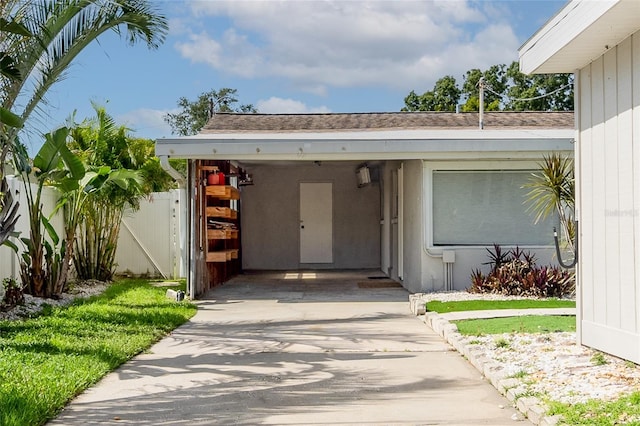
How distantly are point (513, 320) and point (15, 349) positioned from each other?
5819mm

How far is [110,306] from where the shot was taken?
11.6 m

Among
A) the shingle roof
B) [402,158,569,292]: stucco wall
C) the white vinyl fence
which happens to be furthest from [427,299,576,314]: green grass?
the shingle roof

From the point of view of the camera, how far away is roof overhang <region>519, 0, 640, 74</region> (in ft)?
19.8

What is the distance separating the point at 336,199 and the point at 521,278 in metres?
9.61

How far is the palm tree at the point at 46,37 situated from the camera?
8.98 meters

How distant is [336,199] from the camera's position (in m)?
21.5

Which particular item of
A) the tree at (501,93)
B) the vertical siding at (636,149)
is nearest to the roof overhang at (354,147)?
the vertical siding at (636,149)

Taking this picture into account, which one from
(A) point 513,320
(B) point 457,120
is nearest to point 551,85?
(B) point 457,120

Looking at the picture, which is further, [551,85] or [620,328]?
[551,85]

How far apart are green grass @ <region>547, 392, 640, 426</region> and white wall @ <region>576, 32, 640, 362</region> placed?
1.25 m

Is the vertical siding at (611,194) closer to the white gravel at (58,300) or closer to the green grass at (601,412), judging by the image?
the green grass at (601,412)

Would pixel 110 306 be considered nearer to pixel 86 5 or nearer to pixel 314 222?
pixel 86 5

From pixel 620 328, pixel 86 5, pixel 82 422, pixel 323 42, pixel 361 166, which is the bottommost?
pixel 82 422

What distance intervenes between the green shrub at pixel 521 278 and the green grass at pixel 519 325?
247 cm
